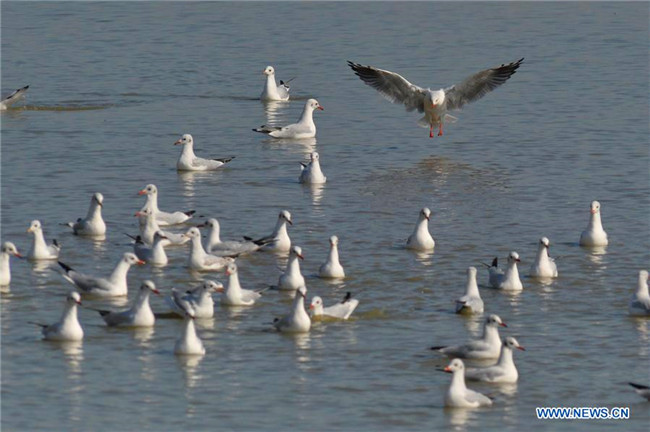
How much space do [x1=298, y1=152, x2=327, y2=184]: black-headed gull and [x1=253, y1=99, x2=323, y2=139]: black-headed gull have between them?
16.2ft

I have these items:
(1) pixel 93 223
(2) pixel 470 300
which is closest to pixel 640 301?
(2) pixel 470 300

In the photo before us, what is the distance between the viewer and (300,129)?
33781mm

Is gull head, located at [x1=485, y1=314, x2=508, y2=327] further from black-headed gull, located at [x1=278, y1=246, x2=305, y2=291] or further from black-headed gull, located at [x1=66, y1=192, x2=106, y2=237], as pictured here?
black-headed gull, located at [x1=66, y1=192, x2=106, y2=237]

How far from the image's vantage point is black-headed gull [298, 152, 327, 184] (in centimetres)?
2831

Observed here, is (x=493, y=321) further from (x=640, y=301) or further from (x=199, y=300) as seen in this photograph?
(x=199, y=300)

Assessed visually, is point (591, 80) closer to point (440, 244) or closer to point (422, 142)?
point (422, 142)

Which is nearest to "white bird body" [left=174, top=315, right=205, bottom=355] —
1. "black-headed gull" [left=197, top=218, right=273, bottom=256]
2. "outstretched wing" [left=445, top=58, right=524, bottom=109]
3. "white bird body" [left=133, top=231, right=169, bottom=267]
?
"white bird body" [left=133, top=231, right=169, bottom=267]

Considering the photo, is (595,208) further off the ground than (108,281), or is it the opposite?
(595,208)

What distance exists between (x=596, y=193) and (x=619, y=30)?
24186mm

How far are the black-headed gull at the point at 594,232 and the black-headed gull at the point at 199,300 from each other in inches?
274

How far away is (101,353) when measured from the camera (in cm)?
1816

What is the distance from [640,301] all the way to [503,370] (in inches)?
138

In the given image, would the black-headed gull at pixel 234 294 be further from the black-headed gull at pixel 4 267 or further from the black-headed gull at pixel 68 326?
the black-headed gull at pixel 4 267

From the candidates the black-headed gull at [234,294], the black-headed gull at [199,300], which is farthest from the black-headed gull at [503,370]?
the black-headed gull at [234,294]
